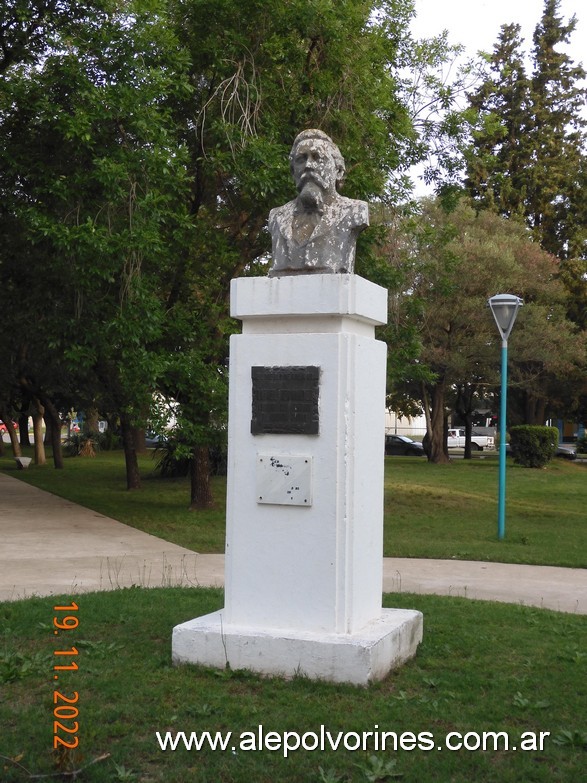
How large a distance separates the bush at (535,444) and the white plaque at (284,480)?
25.7 m

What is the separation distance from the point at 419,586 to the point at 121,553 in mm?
4124

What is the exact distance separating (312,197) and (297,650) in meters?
2.97

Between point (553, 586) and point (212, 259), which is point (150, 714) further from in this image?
point (212, 259)

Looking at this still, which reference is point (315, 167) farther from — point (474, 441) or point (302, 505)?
point (474, 441)

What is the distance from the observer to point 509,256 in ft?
102

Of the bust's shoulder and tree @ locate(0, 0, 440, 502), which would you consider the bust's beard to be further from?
tree @ locate(0, 0, 440, 502)

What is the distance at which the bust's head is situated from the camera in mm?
6266

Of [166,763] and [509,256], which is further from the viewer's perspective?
[509,256]

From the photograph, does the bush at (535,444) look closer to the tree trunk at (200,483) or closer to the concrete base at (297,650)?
the tree trunk at (200,483)

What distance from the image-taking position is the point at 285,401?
584 cm

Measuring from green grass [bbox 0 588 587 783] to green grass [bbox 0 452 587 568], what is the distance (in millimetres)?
5352

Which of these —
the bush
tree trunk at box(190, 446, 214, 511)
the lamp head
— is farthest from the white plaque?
the bush

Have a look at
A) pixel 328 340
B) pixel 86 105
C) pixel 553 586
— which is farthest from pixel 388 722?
pixel 86 105

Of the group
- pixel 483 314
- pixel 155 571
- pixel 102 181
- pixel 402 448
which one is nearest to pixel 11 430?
pixel 402 448
